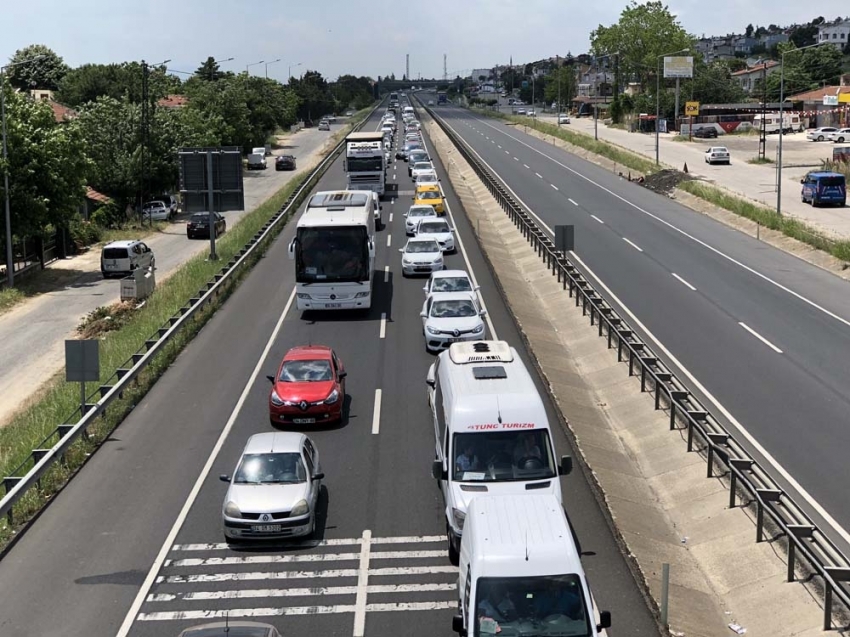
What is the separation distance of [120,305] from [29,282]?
11.2 metres

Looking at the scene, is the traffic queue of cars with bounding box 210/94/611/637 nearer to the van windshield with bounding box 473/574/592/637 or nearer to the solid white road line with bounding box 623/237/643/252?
the van windshield with bounding box 473/574/592/637

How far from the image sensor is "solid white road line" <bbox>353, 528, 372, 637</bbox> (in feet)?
44.5

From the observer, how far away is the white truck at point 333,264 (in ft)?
104

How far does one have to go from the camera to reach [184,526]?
16.9 metres

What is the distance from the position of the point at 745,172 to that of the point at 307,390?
65425mm

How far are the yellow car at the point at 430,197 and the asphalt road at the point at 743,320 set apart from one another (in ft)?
18.7

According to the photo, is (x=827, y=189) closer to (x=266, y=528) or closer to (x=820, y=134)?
(x=820, y=134)

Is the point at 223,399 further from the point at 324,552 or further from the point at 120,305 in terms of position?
the point at 120,305

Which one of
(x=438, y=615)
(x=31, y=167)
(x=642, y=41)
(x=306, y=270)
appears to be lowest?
(x=438, y=615)

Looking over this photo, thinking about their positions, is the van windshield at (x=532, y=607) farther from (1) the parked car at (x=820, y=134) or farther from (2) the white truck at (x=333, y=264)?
(1) the parked car at (x=820, y=134)

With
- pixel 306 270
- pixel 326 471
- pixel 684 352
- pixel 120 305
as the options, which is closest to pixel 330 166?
pixel 120 305

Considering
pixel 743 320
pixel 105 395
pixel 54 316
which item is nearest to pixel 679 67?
pixel 54 316

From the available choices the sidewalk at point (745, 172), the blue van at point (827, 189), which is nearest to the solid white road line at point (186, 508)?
the sidewalk at point (745, 172)

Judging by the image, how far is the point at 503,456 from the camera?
52.1ft
